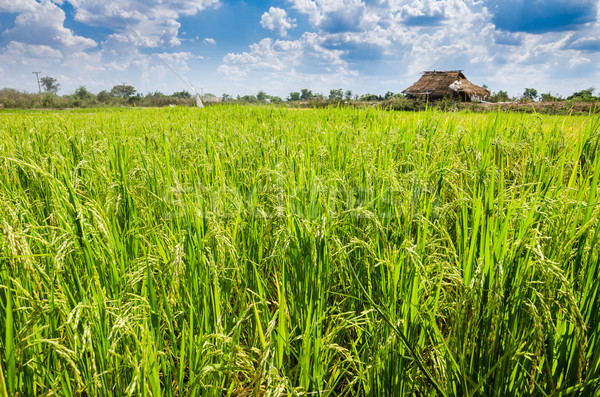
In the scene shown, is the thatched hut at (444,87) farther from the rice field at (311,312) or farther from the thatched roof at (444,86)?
the rice field at (311,312)

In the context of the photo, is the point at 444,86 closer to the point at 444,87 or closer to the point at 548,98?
the point at 444,87

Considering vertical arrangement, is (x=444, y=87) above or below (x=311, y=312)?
above

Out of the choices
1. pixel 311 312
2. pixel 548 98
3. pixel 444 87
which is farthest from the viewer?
pixel 444 87

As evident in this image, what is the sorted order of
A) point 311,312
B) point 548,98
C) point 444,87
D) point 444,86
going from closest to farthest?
point 311,312, point 548,98, point 444,87, point 444,86

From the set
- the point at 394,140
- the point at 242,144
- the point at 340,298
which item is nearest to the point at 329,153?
the point at 394,140

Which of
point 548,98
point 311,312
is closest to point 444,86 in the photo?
point 548,98

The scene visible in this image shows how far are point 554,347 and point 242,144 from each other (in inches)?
101

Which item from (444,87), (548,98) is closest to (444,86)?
(444,87)

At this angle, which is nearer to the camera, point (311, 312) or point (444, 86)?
point (311, 312)

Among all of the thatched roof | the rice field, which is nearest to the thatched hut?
the thatched roof

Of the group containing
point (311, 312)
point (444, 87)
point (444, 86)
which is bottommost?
point (311, 312)

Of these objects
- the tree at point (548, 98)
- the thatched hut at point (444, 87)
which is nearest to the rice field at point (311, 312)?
the tree at point (548, 98)

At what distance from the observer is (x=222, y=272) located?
1.17 metres

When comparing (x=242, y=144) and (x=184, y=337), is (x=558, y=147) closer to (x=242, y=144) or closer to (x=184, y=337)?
(x=242, y=144)
